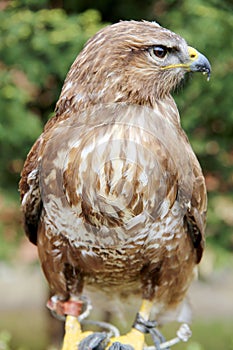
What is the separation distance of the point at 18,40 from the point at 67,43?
38 centimetres

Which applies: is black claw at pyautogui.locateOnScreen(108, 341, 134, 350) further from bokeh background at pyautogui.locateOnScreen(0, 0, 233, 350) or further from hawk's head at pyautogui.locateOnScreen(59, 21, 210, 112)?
bokeh background at pyautogui.locateOnScreen(0, 0, 233, 350)

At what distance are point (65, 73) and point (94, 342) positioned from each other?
274cm

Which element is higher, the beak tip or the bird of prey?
the beak tip

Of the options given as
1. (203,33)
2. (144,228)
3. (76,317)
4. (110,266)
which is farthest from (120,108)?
(203,33)

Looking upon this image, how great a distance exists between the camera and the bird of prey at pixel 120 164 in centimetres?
246

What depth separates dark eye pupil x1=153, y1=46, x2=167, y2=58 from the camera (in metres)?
2.54

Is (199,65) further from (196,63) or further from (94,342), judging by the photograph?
(94,342)

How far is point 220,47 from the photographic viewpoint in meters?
4.87

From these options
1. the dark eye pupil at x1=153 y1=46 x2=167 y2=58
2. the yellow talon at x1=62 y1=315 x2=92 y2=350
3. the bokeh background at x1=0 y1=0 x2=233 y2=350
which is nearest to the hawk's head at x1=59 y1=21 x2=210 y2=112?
the dark eye pupil at x1=153 y1=46 x2=167 y2=58

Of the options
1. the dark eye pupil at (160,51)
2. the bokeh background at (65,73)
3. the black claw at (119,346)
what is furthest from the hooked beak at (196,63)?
the bokeh background at (65,73)

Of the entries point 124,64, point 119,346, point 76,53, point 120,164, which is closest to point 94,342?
point 119,346

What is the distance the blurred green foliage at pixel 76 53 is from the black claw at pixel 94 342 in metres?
2.19

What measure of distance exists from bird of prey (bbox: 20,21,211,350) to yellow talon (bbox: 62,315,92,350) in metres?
0.01

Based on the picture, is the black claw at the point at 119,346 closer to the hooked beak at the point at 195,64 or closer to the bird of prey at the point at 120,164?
the bird of prey at the point at 120,164
